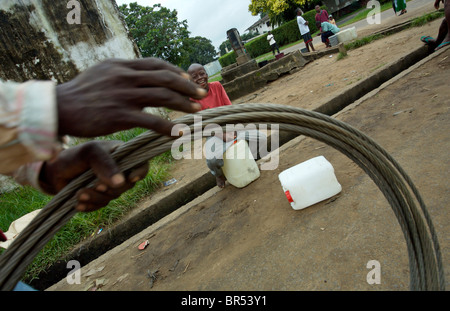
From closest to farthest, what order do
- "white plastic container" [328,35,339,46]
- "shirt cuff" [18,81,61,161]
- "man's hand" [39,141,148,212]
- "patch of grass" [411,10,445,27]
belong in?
"shirt cuff" [18,81,61,161]
"man's hand" [39,141,148,212]
"patch of grass" [411,10,445,27]
"white plastic container" [328,35,339,46]

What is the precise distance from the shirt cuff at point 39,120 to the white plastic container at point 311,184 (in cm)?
183

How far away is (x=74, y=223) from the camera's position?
3.21 metres

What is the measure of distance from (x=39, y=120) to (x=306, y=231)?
186cm

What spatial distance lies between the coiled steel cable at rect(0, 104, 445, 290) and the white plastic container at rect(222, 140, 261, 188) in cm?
172

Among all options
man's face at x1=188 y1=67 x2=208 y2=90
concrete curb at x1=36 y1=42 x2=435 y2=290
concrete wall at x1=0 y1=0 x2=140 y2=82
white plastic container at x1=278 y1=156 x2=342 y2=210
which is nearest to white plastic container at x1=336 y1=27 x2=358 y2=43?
concrete curb at x1=36 y1=42 x2=435 y2=290

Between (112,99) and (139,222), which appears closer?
(112,99)

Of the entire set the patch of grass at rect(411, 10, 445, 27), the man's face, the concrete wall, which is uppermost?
the concrete wall

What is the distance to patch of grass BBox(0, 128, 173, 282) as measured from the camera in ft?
9.63

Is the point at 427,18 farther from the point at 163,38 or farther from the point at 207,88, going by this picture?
the point at 163,38

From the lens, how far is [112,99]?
2.07 feet

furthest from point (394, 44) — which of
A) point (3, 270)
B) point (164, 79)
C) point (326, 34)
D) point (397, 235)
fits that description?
point (3, 270)

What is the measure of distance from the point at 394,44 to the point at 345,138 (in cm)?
668

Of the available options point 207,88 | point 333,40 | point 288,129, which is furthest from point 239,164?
point 333,40

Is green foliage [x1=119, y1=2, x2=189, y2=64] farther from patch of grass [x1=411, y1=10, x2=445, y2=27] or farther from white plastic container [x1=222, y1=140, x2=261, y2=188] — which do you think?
white plastic container [x1=222, y1=140, x2=261, y2=188]
